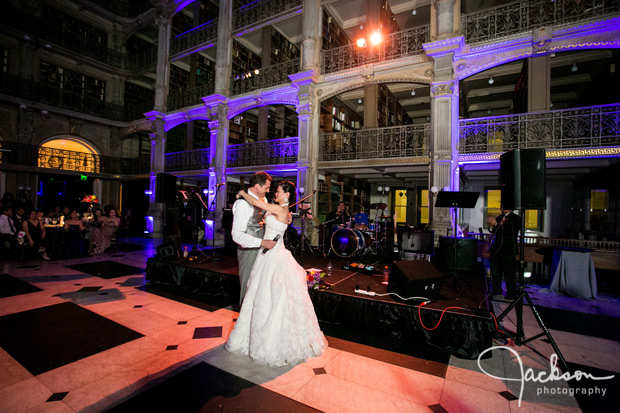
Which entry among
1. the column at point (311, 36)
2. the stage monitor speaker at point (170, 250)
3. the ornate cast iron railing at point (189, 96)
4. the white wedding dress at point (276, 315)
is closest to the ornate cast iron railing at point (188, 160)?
the ornate cast iron railing at point (189, 96)

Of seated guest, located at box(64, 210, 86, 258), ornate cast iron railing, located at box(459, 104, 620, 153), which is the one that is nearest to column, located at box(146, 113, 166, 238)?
seated guest, located at box(64, 210, 86, 258)

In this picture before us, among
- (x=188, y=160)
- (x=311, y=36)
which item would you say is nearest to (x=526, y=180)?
(x=311, y=36)

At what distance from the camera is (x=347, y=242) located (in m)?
7.24

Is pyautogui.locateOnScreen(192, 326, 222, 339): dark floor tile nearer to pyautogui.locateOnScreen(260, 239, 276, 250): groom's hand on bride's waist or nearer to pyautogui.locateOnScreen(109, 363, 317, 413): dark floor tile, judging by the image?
pyautogui.locateOnScreen(109, 363, 317, 413): dark floor tile

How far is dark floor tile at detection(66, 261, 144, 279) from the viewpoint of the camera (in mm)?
6501

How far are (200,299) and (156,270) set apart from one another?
1545mm

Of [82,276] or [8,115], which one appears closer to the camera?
[82,276]

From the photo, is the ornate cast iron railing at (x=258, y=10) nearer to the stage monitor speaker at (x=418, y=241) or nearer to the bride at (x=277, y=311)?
the stage monitor speaker at (x=418, y=241)

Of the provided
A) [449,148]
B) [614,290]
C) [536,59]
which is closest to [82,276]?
[449,148]

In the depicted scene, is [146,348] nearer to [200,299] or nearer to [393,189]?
[200,299]

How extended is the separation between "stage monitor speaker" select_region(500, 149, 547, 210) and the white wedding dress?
8.48 ft

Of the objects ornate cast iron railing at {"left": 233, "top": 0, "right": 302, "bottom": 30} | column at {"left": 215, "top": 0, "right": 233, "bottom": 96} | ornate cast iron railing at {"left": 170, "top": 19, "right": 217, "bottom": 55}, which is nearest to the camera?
ornate cast iron railing at {"left": 233, "top": 0, "right": 302, "bottom": 30}

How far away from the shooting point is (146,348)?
10.2 feet

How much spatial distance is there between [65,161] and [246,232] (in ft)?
52.1
